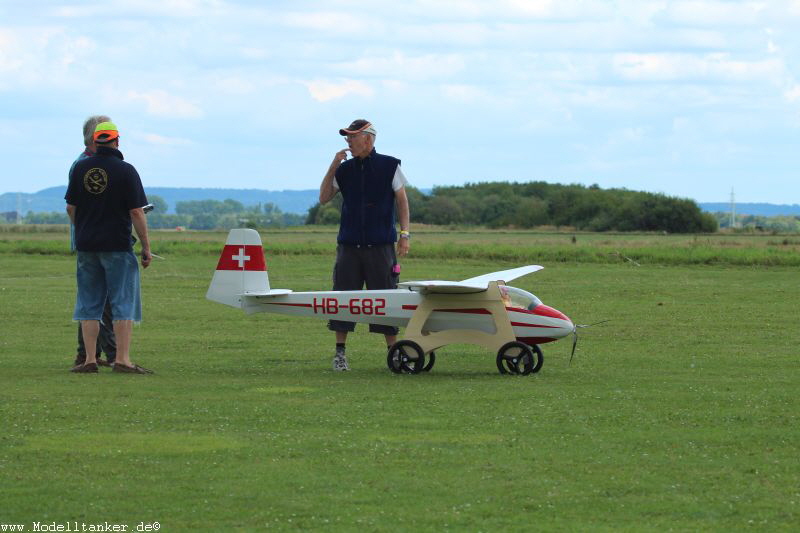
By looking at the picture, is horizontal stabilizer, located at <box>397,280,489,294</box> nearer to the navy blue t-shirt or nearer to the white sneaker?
the white sneaker

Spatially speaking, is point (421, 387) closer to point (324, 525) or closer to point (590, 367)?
point (590, 367)

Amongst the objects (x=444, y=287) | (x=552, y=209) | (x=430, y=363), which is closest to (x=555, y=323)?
(x=444, y=287)

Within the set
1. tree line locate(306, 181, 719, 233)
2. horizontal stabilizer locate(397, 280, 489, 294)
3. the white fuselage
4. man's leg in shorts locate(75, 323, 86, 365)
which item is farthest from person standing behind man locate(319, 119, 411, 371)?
tree line locate(306, 181, 719, 233)

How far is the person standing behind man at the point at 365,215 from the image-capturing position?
11586 millimetres

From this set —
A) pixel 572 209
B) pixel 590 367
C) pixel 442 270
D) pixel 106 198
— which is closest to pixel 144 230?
pixel 106 198

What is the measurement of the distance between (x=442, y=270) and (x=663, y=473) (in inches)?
934

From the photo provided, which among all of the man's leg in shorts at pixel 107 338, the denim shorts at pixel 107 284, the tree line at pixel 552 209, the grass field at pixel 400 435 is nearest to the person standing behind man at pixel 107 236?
the denim shorts at pixel 107 284

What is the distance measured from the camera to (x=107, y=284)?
1102 cm

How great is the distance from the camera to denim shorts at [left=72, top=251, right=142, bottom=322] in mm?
10945

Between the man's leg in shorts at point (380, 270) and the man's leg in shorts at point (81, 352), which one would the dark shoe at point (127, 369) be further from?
the man's leg in shorts at point (380, 270)

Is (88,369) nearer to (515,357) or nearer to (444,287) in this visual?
(444,287)

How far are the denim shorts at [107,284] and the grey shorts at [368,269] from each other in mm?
1849

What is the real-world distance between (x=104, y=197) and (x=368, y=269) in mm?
2491

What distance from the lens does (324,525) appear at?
5770 mm
